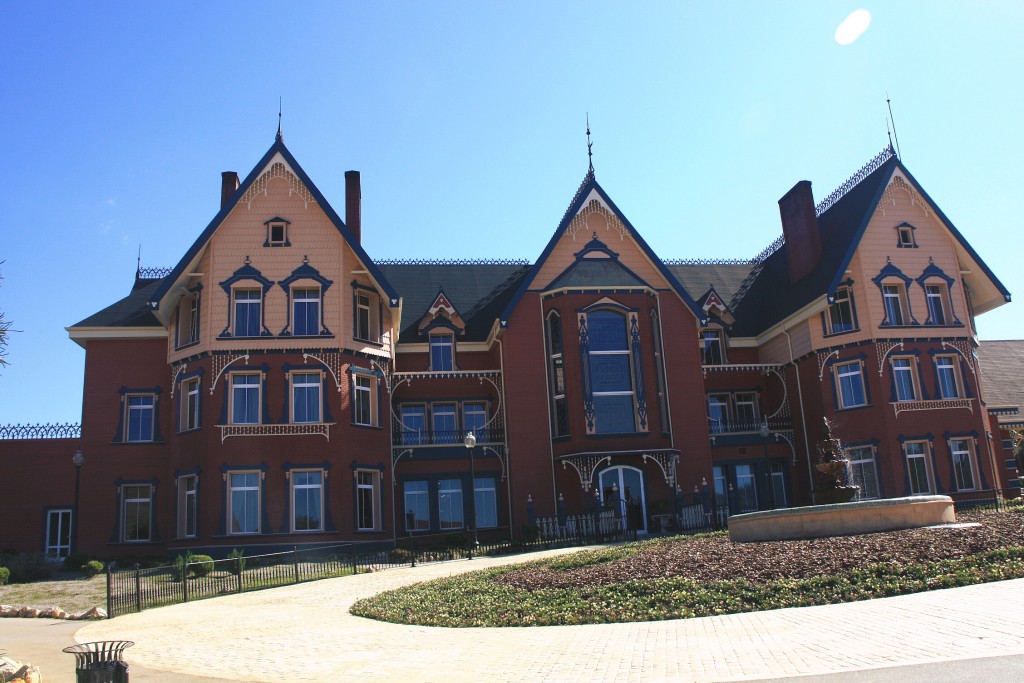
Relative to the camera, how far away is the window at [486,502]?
118 ft

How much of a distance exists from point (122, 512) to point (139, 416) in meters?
3.69

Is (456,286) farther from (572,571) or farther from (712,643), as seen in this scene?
(712,643)

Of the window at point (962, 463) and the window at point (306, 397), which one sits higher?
the window at point (306, 397)

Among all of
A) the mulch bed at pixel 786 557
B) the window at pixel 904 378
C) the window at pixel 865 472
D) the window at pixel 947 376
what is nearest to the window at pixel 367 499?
the mulch bed at pixel 786 557

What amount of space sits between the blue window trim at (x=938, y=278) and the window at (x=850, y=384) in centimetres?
355

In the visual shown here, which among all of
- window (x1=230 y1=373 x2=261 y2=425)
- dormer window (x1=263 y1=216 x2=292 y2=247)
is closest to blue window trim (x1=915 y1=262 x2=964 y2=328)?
dormer window (x1=263 y1=216 x2=292 y2=247)

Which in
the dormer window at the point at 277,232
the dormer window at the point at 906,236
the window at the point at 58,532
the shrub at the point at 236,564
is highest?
the dormer window at the point at 277,232

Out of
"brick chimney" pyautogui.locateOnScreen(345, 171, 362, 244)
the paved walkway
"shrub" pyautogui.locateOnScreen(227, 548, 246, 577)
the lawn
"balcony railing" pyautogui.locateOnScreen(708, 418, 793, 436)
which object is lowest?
the paved walkway

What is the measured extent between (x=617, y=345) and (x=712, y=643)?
2410cm

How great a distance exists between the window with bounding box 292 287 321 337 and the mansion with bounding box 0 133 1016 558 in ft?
0.24

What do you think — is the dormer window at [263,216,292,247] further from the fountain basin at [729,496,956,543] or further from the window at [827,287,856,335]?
the window at [827,287,856,335]

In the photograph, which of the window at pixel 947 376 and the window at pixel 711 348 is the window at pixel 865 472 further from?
the window at pixel 711 348

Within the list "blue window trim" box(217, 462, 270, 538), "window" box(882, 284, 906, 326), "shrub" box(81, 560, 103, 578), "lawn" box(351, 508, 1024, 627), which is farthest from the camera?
"window" box(882, 284, 906, 326)

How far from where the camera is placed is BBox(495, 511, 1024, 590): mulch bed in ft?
53.6
